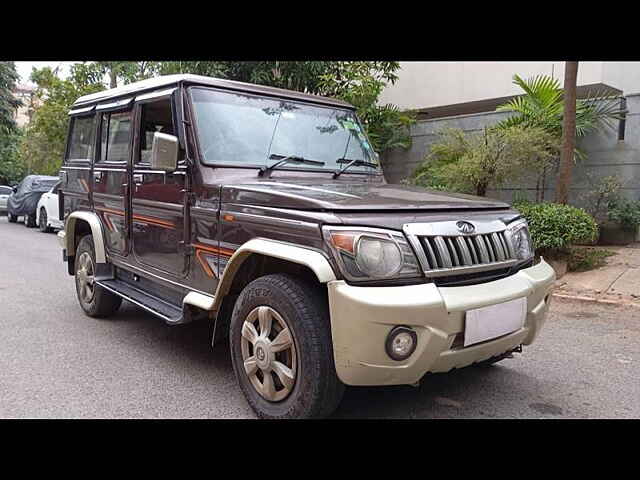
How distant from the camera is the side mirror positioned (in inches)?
138

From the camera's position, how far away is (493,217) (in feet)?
10.6

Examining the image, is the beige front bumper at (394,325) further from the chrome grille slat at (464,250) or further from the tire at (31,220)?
the tire at (31,220)

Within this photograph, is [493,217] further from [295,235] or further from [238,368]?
[238,368]

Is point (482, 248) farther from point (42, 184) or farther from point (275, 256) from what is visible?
point (42, 184)

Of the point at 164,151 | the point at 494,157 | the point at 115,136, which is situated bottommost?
the point at 164,151

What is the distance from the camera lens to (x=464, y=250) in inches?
Result: 113

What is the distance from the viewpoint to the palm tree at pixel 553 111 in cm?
A: 892

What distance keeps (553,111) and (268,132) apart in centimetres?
681

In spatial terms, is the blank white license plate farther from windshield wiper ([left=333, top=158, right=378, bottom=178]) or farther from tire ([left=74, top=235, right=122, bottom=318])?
tire ([left=74, top=235, right=122, bottom=318])

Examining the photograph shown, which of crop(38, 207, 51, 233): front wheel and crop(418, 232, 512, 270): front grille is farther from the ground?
crop(418, 232, 512, 270): front grille

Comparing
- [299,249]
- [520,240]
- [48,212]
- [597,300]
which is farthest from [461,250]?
[48,212]

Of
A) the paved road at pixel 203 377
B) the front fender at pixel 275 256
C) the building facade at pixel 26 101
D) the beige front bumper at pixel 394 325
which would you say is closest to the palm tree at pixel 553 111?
the paved road at pixel 203 377

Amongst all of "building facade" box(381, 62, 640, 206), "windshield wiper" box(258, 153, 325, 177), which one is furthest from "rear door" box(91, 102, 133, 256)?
"building facade" box(381, 62, 640, 206)

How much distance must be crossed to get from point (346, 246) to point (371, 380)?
0.66 meters
